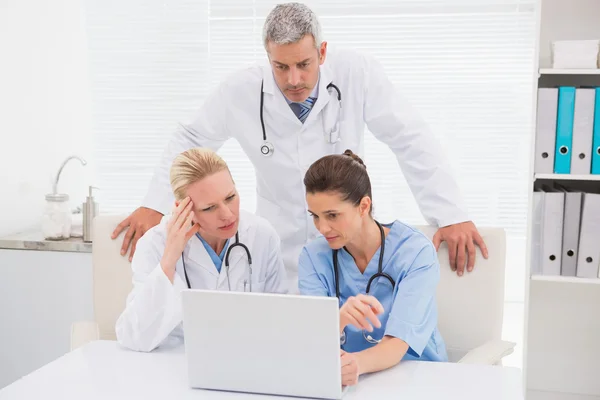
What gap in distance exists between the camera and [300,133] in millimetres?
2033

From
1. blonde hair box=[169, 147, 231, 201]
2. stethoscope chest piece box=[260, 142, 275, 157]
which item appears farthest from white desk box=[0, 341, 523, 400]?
stethoscope chest piece box=[260, 142, 275, 157]

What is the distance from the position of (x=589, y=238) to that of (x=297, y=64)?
3.85 ft

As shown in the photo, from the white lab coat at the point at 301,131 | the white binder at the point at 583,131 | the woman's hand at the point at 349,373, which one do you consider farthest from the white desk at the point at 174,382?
the white binder at the point at 583,131

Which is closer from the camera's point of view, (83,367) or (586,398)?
(83,367)

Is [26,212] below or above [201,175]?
below

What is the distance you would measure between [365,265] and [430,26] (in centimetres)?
186

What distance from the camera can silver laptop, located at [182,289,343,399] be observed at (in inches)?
45.9

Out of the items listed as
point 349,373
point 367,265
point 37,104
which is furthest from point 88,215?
point 349,373

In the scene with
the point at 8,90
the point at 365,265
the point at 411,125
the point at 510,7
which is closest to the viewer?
the point at 365,265

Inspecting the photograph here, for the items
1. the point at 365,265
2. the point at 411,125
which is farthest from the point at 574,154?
the point at 365,265

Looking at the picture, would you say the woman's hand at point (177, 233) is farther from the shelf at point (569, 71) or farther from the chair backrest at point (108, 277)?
the shelf at point (569, 71)

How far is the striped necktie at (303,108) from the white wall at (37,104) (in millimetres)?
1204

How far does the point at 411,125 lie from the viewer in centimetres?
199

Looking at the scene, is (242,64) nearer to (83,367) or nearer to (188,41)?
(188,41)
